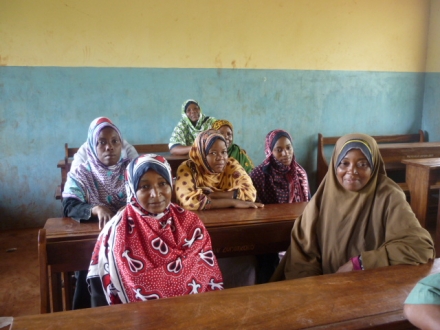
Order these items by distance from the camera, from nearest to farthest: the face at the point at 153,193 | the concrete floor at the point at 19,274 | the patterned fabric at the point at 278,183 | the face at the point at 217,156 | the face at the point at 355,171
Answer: the face at the point at 153,193, the face at the point at 355,171, the face at the point at 217,156, the concrete floor at the point at 19,274, the patterned fabric at the point at 278,183

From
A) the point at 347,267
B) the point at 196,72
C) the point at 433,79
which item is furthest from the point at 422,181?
the point at 433,79

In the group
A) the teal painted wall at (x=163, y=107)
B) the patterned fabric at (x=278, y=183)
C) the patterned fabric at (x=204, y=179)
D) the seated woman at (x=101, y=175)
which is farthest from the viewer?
the teal painted wall at (x=163, y=107)

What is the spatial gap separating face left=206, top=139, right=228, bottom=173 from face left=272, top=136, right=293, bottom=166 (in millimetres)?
541

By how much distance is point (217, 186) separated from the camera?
2.59 metres

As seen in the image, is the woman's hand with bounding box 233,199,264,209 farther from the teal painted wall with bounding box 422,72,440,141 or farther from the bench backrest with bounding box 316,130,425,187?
the teal painted wall with bounding box 422,72,440,141

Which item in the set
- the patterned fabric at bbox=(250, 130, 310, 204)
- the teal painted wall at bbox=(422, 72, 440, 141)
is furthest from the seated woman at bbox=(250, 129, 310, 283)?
the teal painted wall at bbox=(422, 72, 440, 141)

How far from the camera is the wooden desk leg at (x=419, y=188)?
10.3 feet

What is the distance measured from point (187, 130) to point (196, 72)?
77 cm

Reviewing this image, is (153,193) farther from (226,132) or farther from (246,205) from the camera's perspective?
(226,132)

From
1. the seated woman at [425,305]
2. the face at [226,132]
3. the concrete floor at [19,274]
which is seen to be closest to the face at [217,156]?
the face at [226,132]

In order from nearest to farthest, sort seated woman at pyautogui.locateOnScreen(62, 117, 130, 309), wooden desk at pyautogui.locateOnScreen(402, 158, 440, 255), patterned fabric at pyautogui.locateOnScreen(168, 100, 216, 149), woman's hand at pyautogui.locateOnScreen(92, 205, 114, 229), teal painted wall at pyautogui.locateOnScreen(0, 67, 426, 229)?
woman's hand at pyautogui.locateOnScreen(92, 205, 114, 229) → seated woman at pyautogui.locateOnScreen(62, 117, 130, 309) → wooden desk at pyautogui.locateOnScreen(402, 158, 440, 255) → teal painted wall at pyautogui.locateOnScreen(0, 67, 426, 229) → patterned fabric at pyautogui.locateOnScreen(168, 100, 216, 149)

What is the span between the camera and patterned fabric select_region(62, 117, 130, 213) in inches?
84.4

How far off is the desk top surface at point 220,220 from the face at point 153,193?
1.04 ft

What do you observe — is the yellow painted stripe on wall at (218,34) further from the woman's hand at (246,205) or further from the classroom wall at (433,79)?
the woman's hand at (246,205)
